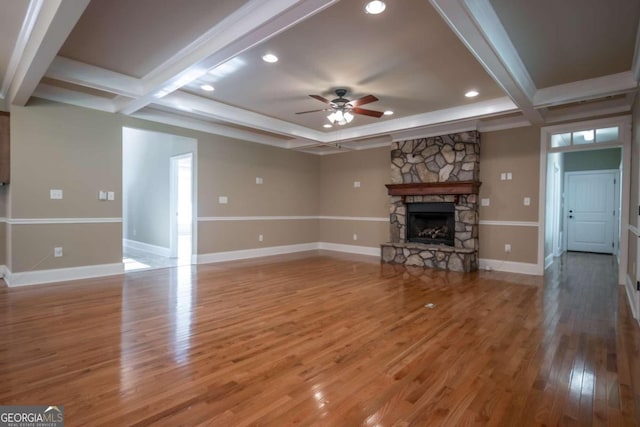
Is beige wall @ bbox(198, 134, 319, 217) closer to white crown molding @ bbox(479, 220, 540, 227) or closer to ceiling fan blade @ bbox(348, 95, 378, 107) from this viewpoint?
ceiling fan blade @ bbox(348, 95, 378, 107)

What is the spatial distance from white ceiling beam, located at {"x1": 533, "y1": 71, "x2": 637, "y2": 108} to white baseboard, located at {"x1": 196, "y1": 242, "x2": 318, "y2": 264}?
5.53 meters

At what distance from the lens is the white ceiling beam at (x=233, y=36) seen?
234cm

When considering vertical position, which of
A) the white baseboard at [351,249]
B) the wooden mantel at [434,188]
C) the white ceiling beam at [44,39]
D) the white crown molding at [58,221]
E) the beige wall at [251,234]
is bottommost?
the white baseboard at [351,249]

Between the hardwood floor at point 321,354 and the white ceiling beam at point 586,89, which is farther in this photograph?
the white ceiling beam at point 586,89

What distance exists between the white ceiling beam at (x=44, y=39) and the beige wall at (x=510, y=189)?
5.92 m

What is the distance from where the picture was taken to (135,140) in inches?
314

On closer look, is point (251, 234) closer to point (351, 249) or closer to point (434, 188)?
point (351, 249)

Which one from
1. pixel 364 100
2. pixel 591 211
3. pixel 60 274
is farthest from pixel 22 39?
pixel 591 211

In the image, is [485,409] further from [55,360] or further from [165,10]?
[165,10]

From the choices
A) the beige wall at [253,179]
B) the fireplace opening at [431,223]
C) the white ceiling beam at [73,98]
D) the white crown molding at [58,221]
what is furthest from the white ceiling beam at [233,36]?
the fireplace opening at [431,223]

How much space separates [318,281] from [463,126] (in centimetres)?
376

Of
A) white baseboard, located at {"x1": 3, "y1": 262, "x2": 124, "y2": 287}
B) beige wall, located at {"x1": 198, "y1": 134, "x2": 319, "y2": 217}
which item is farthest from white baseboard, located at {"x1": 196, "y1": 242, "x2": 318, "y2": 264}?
white baseboard, located at {"x1": 3, "y1": 262, "x2": 124, "y2": 287}

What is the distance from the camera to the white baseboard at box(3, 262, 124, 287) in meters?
4.32

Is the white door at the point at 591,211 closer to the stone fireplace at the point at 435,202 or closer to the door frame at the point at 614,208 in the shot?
the door frame at the point at 614,208
